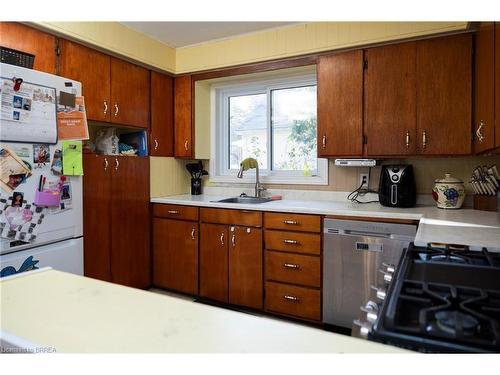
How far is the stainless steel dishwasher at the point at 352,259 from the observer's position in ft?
7.19

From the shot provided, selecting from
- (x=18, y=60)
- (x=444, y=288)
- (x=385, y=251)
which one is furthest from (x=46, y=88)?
(x=385, y=251)

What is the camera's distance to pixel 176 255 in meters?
3.04

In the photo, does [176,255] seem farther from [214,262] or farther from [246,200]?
[246,200]

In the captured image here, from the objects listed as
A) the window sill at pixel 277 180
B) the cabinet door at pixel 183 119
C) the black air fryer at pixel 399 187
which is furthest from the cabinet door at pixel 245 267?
the cabinet door at pixel 183 119

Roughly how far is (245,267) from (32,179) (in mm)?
1576

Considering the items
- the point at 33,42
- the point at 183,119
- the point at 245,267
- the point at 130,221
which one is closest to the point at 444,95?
the point at 245,267

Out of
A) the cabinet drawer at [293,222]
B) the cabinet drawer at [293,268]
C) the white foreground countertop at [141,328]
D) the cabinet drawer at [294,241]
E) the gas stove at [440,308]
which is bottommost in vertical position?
the cabinet drawer at [293,268]

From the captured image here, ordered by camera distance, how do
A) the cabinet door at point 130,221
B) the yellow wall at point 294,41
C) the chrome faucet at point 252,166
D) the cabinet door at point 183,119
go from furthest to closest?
the cabinet door at point 183,119
the chrome faucet at point 252,166
the cabinet door at point 130,221
the yellow wall at point 294,41

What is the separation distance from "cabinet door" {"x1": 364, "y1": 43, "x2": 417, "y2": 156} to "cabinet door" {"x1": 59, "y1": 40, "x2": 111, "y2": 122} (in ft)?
6.63

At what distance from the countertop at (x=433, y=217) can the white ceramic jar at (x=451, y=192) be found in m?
0.06

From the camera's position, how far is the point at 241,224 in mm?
2695

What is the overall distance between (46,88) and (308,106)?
83.5 inches

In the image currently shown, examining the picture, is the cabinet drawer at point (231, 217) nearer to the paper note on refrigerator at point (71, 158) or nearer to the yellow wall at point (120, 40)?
the paper note on refrigerator at point (71, 158)
